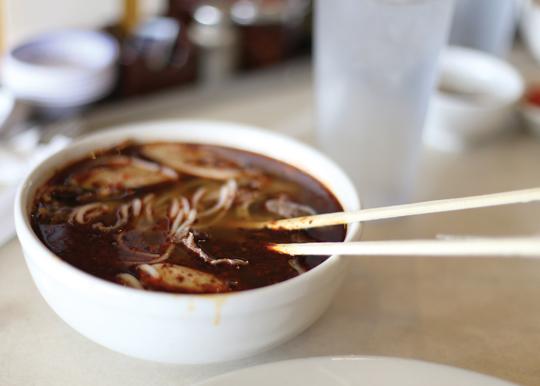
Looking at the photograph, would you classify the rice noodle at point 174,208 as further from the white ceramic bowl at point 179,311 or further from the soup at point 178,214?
the white ceramic bowl at point 179,311

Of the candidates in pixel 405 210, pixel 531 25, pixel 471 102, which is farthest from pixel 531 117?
pixel 405 210

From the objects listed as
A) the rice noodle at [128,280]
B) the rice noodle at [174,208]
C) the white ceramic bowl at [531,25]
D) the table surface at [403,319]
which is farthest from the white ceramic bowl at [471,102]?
the rice noodle at [128,280]

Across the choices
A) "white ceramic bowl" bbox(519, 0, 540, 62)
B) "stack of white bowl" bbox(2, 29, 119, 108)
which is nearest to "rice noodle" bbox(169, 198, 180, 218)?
"stack of white bowl" bbox(2, 29, 119, 108)

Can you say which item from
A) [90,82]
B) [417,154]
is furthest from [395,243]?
[90,82]

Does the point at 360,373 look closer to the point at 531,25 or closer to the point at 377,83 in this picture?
the point at 377,83

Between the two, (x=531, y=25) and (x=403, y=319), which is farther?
(x=531, y=25)

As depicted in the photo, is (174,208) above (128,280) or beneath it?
above

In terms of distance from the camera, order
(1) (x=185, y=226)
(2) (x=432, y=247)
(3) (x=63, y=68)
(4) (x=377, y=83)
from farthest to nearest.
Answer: (3) (x=63, y=68), (4) (x=377, y=83), (1) (x=185, y=226), (2) (x=432, y=247)
